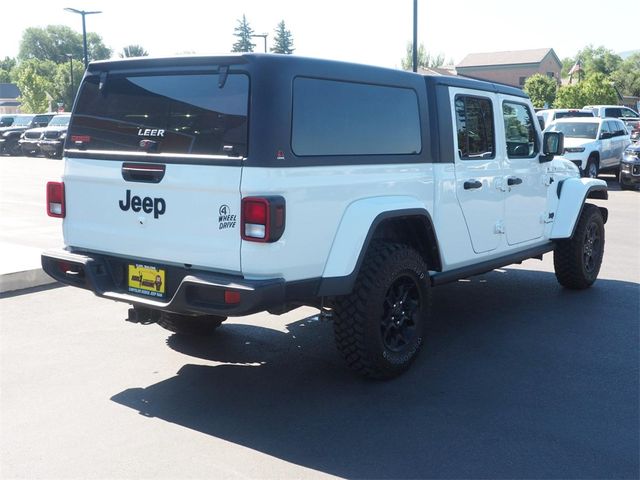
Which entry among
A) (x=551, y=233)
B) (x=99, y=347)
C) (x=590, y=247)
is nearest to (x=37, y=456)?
(x=99, y=347)

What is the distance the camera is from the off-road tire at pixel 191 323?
557 centimetres

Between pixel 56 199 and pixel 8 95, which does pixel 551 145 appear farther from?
pixel 8 95

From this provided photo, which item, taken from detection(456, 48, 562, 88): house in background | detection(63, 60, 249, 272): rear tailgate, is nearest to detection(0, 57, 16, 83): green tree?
detection(456, 48, 562, 88): house in background

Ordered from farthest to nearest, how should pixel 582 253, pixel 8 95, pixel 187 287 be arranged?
1. pixel 8 95
2. pixel 582 253
3. pixel 187 287

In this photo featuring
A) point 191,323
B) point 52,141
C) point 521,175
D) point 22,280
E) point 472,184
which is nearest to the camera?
point 472,184

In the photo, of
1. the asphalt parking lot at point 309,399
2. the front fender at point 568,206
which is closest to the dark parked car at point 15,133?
the asphalt parking lot at point 309,399

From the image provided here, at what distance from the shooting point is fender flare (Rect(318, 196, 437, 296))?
4418 millimetres

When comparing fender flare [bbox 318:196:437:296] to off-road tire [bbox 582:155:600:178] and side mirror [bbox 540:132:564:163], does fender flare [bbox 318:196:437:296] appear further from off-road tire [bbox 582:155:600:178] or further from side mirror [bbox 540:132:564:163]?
off-road tire [bbox 582:155:600:178]

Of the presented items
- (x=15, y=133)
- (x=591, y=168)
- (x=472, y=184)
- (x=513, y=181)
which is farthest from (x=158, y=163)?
(x=15, y=133)

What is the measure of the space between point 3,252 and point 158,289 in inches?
194

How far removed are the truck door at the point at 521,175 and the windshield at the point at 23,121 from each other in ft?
108

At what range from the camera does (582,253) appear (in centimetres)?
730

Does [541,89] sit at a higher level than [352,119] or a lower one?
higher

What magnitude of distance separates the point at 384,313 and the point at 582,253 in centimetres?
326
